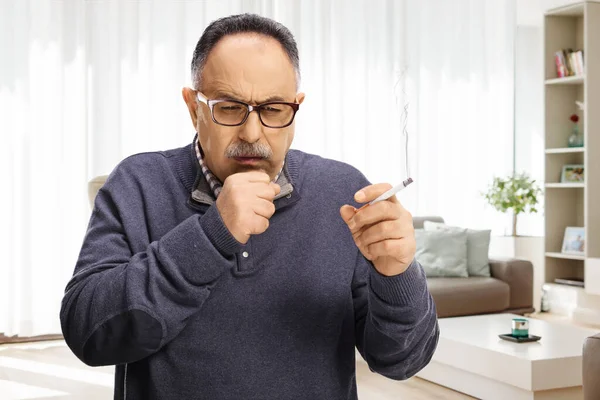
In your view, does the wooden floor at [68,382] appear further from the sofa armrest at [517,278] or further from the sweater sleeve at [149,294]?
the sweater sleeve at [149,294]

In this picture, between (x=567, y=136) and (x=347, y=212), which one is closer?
(x=347, y=212)

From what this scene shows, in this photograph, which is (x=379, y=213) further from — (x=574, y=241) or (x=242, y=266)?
(x=574, y=241)

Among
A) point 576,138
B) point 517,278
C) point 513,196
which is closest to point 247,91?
point 517,278

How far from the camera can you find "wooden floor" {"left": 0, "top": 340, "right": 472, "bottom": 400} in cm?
389

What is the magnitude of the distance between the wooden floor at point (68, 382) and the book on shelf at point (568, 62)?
10.4ft

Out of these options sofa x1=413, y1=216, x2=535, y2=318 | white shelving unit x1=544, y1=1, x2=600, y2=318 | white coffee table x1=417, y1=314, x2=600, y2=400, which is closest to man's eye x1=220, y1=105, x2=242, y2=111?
white coffee table x1=417, y1=314, x2=600, y2=400

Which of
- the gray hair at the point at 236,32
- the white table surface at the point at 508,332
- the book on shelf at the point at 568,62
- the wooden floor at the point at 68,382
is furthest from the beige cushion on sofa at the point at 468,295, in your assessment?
the gray hair at the point at 236,32

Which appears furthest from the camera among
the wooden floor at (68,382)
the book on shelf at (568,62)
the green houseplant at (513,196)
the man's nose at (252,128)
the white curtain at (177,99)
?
the green houseplant at (513,196)

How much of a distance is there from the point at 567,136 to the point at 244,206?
587 centimetres

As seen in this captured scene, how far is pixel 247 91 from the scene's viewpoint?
44.9 inches

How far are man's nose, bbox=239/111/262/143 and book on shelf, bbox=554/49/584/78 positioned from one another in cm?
559

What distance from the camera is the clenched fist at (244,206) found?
3.35ft

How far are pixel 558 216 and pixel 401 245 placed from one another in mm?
5850

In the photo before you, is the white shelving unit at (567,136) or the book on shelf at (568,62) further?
the book on shelf at (568,62)
